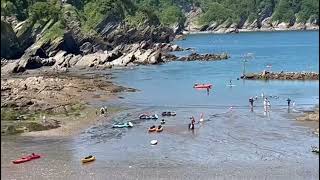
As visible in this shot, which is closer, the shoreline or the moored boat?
the moored boat

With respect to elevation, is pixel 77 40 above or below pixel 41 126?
below

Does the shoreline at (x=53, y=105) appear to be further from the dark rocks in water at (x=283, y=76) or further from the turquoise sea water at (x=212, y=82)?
the dark rocks in water at (x=283, y=76)

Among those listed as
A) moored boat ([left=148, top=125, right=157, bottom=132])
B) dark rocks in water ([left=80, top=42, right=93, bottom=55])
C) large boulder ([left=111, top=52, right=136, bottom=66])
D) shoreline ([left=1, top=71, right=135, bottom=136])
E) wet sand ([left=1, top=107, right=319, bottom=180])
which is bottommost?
dark rocks in water ([left=80, top=42, right=93, bottom=55])

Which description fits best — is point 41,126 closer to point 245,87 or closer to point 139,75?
point 245,87

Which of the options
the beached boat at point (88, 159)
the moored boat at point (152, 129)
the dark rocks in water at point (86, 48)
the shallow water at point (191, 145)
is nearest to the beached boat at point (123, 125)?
the shallow water at point (191, 145)

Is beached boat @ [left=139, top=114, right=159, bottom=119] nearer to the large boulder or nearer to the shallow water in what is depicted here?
the shallow water

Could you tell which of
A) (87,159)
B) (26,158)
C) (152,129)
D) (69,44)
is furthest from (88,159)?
(69,44)

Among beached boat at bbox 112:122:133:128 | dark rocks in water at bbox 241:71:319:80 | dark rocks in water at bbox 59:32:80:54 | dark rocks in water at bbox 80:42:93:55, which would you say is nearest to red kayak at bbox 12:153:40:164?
beached boat at bbox 112:122:133:128

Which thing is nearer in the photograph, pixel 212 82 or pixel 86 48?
pixel 212 82

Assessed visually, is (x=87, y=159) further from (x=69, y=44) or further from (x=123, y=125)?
(x=69, y=44)

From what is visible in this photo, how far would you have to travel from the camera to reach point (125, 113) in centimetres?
5372

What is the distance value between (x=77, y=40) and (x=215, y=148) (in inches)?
3371

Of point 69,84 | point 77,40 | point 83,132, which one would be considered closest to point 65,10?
point 77,40

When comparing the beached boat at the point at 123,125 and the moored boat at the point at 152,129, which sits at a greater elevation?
the moored boat at the point at 152,129
